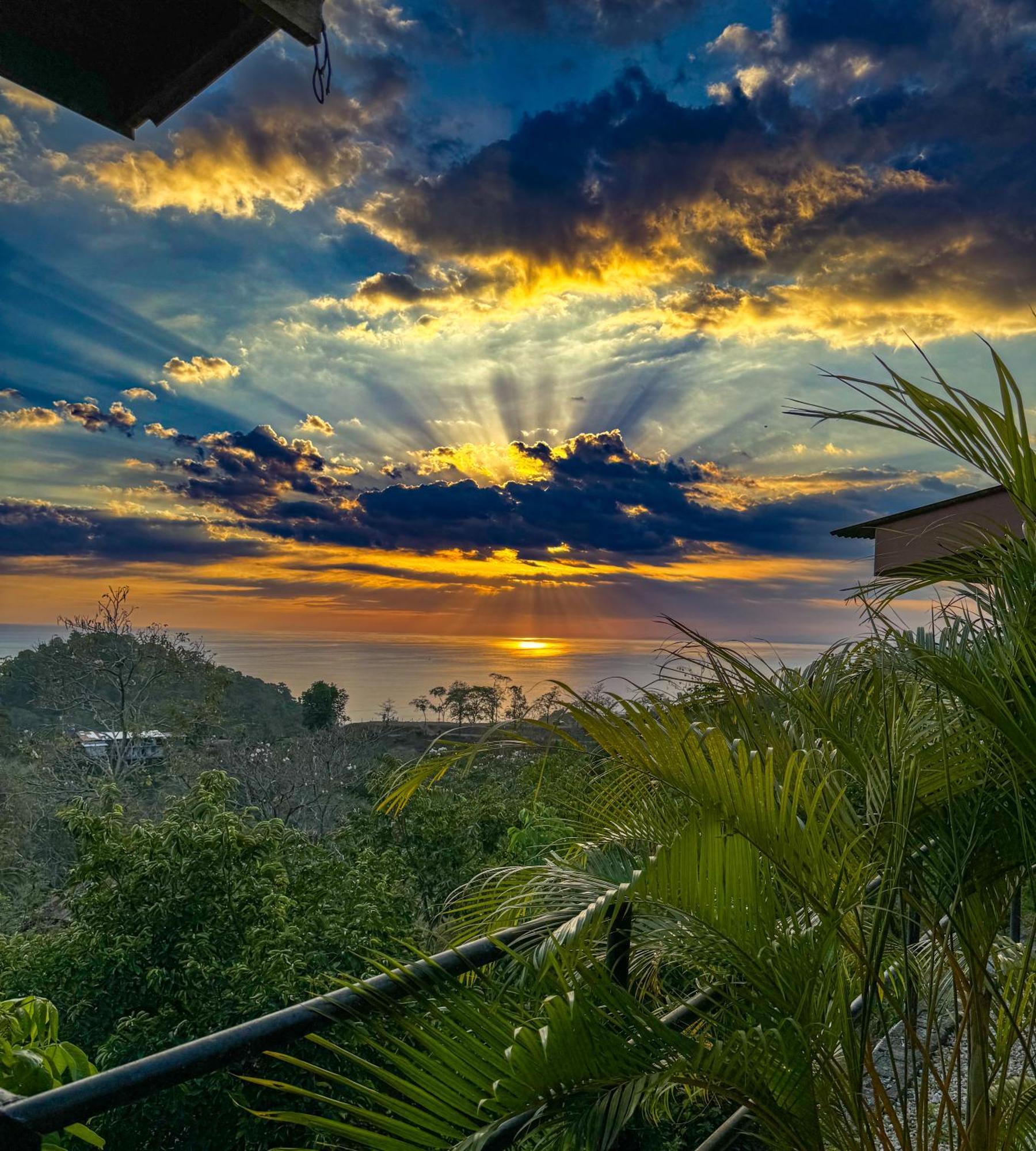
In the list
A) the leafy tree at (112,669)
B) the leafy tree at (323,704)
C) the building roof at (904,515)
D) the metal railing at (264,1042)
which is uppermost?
the building roof at (904,515)

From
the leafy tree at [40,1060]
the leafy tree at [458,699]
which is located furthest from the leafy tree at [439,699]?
the leafy tree at [40,1060]

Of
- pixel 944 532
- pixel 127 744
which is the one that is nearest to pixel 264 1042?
pixel 944 532

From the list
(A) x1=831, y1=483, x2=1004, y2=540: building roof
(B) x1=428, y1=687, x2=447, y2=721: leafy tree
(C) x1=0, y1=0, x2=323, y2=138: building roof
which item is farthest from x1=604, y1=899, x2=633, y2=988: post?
(B) x1=428, y1=687, x2=447, y2=721: leafy tree

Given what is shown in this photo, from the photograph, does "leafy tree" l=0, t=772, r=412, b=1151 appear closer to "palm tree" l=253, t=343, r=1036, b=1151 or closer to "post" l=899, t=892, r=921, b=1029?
"post" l=899, t=892, r=921, b=1029

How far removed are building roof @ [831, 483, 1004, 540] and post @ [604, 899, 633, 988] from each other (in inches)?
128

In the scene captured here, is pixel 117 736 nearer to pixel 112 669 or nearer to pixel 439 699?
pixel 112 669

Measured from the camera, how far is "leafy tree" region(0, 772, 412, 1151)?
6191 millimetres

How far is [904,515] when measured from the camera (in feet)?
17.6

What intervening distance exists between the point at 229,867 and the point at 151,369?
1259 cm

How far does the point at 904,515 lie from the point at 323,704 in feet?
59.5

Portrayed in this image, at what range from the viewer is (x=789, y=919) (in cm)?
128

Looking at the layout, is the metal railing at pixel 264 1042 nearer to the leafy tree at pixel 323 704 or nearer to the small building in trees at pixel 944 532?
the small building in trees at pixel 944 532

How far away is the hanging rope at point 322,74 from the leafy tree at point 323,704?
2059 cm

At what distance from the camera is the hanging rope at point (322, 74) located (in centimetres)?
104
